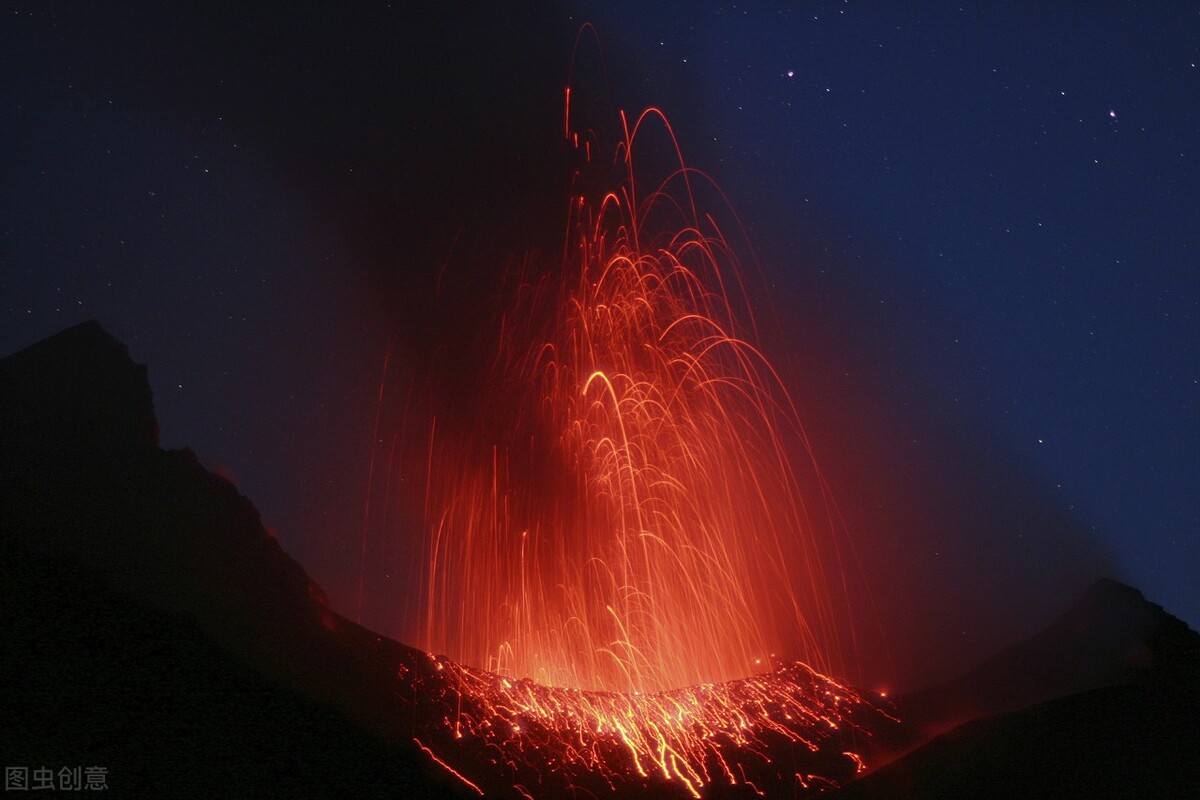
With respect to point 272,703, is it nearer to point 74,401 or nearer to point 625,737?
point 625,737

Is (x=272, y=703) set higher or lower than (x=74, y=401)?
lower

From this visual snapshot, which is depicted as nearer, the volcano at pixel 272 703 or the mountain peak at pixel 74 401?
the volcano at pixel 272 703

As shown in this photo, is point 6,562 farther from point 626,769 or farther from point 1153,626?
point 1153,626

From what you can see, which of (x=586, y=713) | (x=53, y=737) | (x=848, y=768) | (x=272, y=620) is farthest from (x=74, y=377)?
(x=848, y=768)

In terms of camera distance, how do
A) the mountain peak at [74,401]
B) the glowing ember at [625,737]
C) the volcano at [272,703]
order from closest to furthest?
the volcano at [272,703], the glowing ember at [625,737], the mountain peak at [74,401]

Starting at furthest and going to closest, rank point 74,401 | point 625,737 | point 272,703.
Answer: point 625,737 → point 74,401 → point 272,703

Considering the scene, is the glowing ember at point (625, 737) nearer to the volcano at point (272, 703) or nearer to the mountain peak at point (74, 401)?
the volcano at point (272, 703)

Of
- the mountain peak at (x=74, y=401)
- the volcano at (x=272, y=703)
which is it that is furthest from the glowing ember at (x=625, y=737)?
the mountain peak at (x=74, y=401)

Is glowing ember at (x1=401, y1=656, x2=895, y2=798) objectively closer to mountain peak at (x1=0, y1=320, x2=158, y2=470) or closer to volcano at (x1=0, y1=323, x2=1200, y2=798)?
volcano at (x1=0, y1=323, x2=1200, y2=798)

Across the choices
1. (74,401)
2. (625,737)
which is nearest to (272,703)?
(625,737)
